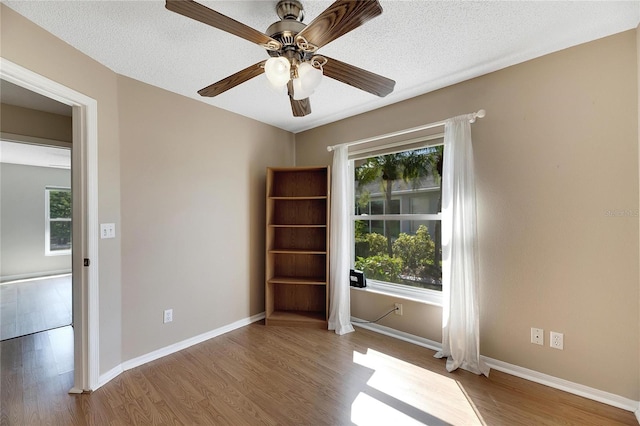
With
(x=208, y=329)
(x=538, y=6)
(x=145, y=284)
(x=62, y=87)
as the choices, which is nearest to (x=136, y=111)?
(x=62, y=87)

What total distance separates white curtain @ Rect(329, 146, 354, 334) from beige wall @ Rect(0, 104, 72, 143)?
2.91 meters

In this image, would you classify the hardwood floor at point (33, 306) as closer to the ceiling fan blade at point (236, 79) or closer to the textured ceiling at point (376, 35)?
the textured ceiling at point (376, 35)

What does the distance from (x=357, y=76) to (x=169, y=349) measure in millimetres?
2776

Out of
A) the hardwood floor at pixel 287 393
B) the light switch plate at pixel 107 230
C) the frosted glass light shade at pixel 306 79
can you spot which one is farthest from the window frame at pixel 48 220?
the frosted glass light shade at pixel 306 79

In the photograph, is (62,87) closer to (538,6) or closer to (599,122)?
(538,6)

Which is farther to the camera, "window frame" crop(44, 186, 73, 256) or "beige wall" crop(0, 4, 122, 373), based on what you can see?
"window frame" crop(44, 186, 73, 256)

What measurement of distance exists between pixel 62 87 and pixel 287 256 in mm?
2572

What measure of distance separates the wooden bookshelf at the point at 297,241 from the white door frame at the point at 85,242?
5.44 feet

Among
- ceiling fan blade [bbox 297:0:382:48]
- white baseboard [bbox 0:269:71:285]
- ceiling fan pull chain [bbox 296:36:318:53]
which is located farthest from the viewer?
white baseboard [bbox 0:269:71:285]

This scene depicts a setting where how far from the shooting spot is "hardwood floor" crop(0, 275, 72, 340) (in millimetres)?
3074

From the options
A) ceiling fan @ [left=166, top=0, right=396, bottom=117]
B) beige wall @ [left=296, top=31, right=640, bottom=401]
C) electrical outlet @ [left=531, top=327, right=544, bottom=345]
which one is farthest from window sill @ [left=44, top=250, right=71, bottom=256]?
electrical outlet @ [left=531, top=327, right=544, bottom=345]

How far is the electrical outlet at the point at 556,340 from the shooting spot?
1.94m

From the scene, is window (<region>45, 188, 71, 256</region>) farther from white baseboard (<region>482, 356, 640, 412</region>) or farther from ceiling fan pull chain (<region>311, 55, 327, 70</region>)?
white baseboard (<region>482, 356, 640, 412</region>)

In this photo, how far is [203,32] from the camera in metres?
1.75
